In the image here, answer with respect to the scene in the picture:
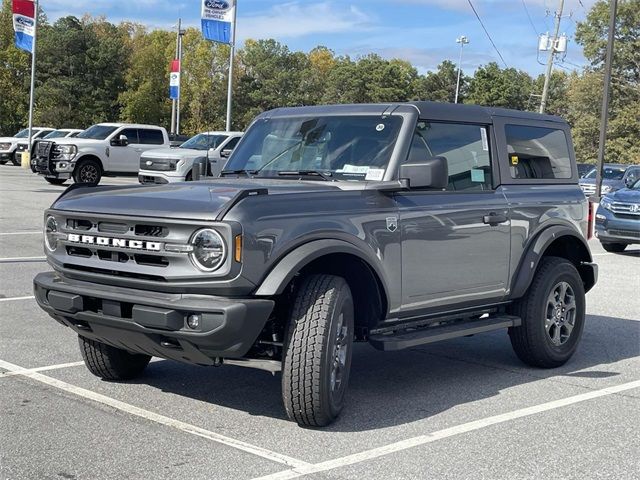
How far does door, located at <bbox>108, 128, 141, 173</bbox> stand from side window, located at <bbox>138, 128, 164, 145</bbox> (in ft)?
0.60

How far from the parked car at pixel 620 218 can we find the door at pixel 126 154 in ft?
49.7

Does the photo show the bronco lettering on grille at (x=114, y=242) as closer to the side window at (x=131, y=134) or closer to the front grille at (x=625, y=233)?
the front grille at (x=625, y=233)

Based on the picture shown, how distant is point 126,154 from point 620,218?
15696 millimetres

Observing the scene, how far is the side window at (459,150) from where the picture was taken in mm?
6332

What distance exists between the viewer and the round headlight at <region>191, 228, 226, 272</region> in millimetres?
4863

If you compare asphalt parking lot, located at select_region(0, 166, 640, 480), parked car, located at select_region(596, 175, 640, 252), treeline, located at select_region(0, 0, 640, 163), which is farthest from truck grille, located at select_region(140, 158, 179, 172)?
treeline, located at select_region(0, 0, 640, 163)

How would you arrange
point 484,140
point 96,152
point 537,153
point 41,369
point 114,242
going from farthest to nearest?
point 96,152
point 537,153
point 484,140
point 41,369
point 114,242

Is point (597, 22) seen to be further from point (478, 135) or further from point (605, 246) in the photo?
point (478, 135)

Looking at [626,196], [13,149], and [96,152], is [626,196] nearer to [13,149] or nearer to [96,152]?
[96,152]

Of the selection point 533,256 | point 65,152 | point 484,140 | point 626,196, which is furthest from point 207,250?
point 65,152

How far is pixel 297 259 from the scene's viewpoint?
509cm

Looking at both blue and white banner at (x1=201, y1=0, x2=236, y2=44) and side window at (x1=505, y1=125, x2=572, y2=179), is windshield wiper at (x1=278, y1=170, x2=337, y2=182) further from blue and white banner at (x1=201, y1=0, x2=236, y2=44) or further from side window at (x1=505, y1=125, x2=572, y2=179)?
blue and white banner at (x1=201, y1=0, x2=236, y2=44)

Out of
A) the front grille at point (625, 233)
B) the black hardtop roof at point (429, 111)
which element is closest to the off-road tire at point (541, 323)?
the black hardtop roof at point (429, 111)

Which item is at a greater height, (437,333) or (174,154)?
(174,154)
